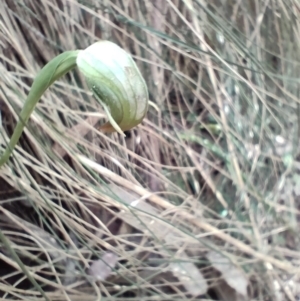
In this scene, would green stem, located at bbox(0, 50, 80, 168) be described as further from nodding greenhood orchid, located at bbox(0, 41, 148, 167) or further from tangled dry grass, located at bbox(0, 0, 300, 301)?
tangled dry grass, located at bbox(0, 0, 300, 301)

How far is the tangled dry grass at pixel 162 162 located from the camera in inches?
22.4

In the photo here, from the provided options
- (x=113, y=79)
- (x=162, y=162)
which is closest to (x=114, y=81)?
(x=113, y=79)

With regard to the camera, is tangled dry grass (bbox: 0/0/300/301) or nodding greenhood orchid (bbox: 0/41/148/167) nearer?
nodding greenhood orchid (bbox: 0/41/148/167)

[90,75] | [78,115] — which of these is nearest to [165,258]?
[78,115]

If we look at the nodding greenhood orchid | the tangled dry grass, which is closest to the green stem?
the nodding greenhood orchid

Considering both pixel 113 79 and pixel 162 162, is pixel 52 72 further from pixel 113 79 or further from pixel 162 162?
pixel 162 162

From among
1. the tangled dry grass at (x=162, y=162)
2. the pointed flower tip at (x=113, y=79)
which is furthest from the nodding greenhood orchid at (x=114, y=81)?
the tangled dry grass at (x=162, y=162)

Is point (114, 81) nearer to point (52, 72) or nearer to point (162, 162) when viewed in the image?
point (52, 72)

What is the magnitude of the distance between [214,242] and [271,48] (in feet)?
0.89

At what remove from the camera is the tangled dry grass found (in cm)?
57

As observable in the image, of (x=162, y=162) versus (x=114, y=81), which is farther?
(x=162, y=162)

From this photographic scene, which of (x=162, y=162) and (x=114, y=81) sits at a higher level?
(x=114, y=81)

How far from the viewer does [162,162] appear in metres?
0.69

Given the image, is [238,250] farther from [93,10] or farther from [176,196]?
[93,10]
